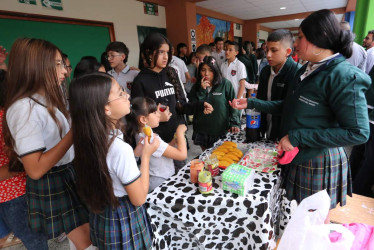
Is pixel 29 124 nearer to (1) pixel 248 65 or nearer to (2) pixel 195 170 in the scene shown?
(2) pixel 195 170

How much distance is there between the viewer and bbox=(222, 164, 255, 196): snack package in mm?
1072

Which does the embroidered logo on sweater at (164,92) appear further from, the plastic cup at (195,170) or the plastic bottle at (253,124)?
the plastic cup at (195,170)

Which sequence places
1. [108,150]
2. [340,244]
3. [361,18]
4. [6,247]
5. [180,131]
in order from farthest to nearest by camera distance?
[361,18] < [6,247] < [180,131] < [108,150] < [340,244]

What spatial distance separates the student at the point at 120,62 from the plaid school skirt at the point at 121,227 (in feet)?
6.23

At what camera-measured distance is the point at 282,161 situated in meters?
1.23

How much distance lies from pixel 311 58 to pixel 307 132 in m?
0.42

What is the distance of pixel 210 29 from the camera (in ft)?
26.5

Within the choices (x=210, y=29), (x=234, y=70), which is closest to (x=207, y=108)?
(x=234, y=70)

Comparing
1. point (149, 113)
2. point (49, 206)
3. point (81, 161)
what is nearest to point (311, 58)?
point (149, 113)

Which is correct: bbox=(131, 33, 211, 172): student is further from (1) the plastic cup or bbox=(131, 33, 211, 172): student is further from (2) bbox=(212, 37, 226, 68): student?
(2) bbox=(212, 37, 226, 68): student

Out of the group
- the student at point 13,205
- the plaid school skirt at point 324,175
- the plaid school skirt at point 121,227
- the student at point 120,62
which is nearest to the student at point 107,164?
the plaid school skirt at point 121,227

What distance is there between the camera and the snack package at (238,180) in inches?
42.2

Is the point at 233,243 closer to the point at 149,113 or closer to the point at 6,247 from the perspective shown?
the point at 149,113

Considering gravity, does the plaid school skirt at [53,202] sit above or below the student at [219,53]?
below
